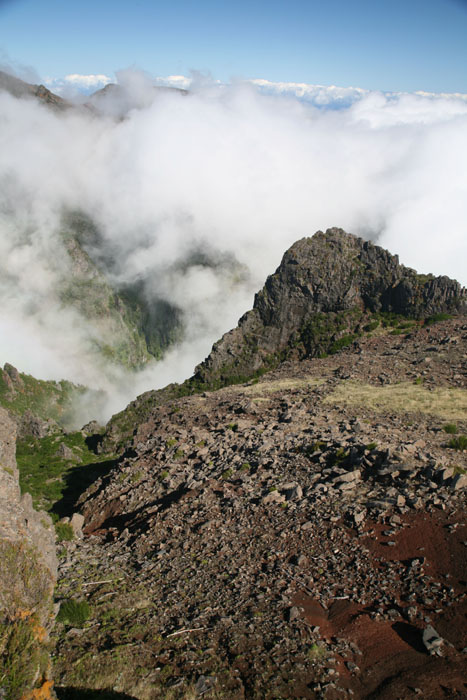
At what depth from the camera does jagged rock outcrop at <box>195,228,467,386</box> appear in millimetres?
58781

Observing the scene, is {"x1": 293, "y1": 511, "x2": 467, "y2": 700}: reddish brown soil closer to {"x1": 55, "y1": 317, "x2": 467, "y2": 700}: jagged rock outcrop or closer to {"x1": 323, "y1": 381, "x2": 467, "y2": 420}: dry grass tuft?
{"x1": 55, "y1": 317, "x2": 467, "y2": 700}: jagged rock outcrop

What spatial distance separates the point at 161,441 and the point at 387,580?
2096cm

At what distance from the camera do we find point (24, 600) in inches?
516

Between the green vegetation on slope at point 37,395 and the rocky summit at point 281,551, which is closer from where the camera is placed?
the rocky summit at point 281,551

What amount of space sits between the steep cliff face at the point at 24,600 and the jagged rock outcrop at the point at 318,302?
4426 cm

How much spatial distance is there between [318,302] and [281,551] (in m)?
52.9

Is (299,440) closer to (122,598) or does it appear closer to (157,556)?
(157,556)

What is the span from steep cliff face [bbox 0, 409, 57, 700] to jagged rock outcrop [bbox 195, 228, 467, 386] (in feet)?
145

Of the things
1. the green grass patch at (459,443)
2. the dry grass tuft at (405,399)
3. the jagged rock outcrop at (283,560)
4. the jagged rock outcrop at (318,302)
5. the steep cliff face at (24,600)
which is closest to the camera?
the steep cliff face at (24,600)

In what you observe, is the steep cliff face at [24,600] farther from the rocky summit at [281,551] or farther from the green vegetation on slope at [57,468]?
the green vegetation on slope at [57,468]

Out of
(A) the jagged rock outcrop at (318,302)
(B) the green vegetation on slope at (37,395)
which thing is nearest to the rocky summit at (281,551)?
(A) the jagged rock outcrop at (318,302)

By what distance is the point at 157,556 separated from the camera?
18.7 meters

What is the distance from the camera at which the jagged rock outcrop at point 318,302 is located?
58.8 m

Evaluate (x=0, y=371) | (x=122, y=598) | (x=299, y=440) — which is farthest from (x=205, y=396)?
(x=0, y=371)
